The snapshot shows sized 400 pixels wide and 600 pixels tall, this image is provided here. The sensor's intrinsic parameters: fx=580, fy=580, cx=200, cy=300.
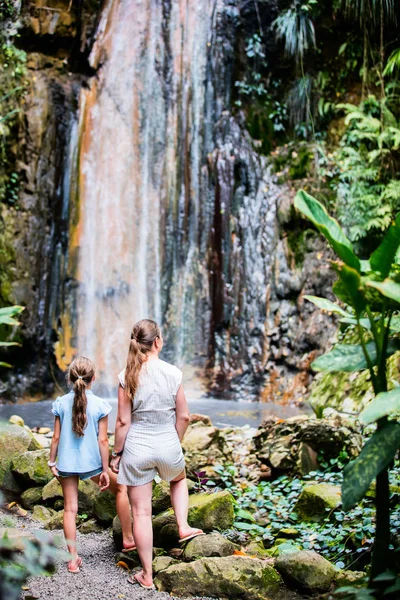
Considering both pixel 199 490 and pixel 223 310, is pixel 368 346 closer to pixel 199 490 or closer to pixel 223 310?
pixel 199 490

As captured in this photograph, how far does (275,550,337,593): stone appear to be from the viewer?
2.74 meters

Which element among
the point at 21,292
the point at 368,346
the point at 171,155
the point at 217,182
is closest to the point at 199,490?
the point at 368,346

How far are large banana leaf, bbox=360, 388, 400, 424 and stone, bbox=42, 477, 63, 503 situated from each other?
Result: 3.00m

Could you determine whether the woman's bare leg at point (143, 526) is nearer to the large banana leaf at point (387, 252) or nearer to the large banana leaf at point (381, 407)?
the large banana leaf at point (381, 407)

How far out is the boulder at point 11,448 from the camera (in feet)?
14.7

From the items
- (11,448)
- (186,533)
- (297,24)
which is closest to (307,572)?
(186,533)

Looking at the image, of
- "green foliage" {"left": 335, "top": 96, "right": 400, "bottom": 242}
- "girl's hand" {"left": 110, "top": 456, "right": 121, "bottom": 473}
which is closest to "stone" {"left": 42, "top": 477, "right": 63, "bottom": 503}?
"girl's hand" {"left": 110, "top": 456, "right": 121, "bottom": 473}

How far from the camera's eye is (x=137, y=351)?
3193 mm

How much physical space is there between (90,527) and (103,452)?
0.78 meters

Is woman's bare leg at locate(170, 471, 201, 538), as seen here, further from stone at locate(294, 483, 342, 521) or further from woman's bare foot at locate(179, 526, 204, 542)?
stone at locate(294, 483, 342, 521)

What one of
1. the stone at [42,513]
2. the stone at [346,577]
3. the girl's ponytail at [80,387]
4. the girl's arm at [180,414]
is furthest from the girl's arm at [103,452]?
the stone at [346,577]

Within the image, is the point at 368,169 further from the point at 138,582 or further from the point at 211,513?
the point at 138,582

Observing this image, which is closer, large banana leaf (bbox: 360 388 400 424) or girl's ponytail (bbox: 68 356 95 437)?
large banana leaf (bbox: 360 388 400 424)

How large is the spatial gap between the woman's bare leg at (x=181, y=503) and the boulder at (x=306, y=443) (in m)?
1.56
